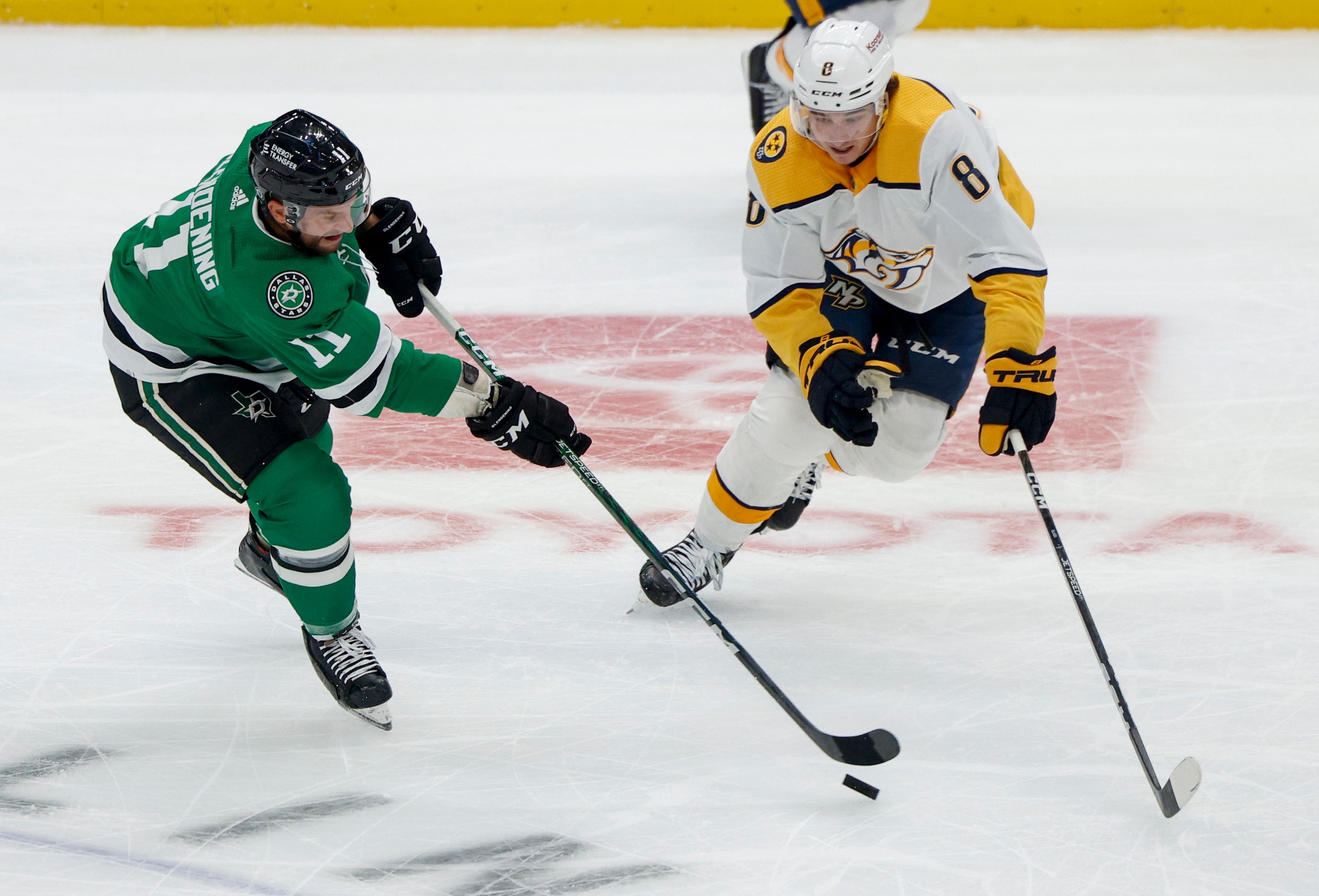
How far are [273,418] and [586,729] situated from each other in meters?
0.73

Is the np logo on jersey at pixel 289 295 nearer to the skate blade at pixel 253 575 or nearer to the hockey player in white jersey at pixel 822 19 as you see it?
the skate blade at pixel 253 575

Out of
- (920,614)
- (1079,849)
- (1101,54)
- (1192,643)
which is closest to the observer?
(1079,849)

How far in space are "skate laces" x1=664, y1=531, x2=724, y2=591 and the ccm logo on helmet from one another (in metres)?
0.72

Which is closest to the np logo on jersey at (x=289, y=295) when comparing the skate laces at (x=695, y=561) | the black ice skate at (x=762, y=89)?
the skate laces at (x=695, y=561)

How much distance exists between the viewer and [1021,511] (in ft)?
10.6

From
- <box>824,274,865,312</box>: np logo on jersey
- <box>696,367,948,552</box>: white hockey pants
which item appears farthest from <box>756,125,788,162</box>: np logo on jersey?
<box>696,367,948,552</box>: white hockey pants

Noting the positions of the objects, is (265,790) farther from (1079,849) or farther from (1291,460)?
(1291,460)

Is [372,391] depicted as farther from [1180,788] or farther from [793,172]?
[1180,788]

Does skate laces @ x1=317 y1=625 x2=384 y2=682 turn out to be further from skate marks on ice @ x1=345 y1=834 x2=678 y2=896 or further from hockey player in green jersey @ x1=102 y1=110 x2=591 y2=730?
skate marks on ice @ x1=345 y1=834 x2=678 y2=896

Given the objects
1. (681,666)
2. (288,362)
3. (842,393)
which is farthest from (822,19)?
(288,362)

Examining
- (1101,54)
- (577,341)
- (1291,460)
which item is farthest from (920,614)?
(1101,54)

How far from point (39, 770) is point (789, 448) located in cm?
137

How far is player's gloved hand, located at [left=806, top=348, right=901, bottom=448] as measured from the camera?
7.99 feet

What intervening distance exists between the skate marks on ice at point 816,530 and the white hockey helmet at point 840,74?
102cm
